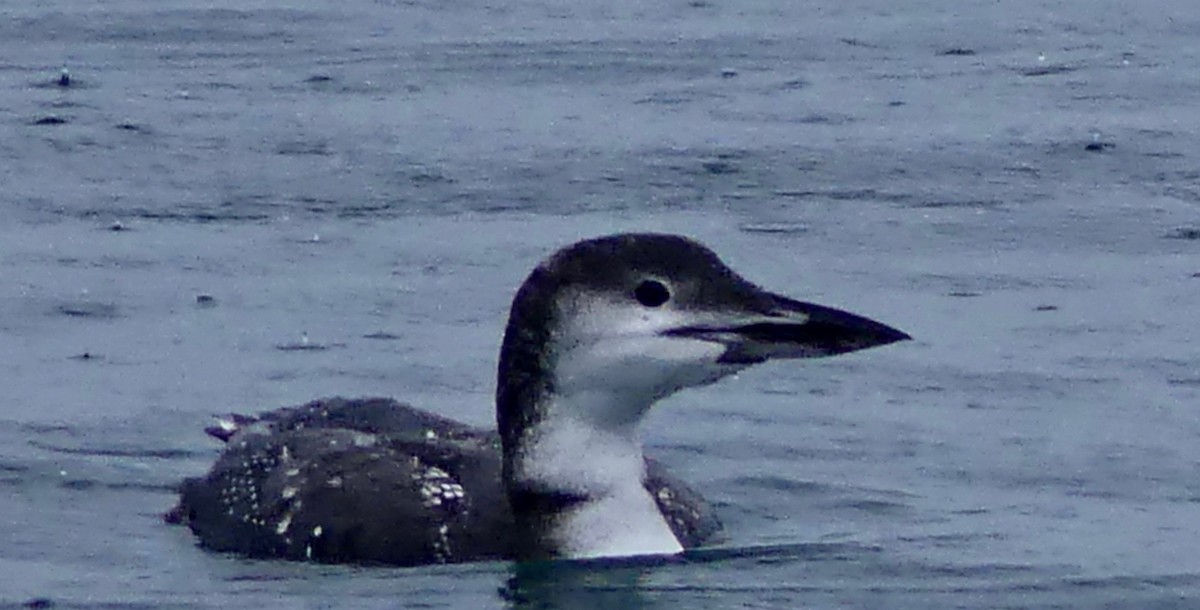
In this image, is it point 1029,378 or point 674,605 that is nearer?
point 674,605

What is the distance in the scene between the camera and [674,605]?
860 cm

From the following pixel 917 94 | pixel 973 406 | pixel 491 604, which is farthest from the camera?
pixel 917 94

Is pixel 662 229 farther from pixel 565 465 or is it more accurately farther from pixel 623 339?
pixel 623 339

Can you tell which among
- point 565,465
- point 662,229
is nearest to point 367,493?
point 565,465

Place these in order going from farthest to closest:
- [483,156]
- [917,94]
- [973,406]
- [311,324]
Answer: [917,94], [483,156], [311,324], [973,406]

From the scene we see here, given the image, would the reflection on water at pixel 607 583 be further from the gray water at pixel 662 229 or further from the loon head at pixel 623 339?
the loon head at pixel 623 339

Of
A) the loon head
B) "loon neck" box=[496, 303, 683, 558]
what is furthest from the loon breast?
the loon head

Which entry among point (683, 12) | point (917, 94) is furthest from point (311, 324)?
point (683, 12)

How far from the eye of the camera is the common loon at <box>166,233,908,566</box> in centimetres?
845

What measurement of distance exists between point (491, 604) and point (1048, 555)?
1.45m

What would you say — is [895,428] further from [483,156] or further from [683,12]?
[683,12]

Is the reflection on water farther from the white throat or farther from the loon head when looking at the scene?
the loon head

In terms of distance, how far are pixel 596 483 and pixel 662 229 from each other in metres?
3.66

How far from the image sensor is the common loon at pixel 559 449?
8.45 metres
